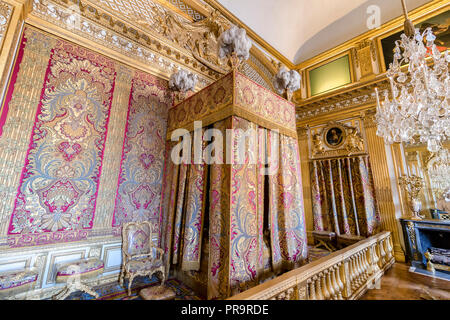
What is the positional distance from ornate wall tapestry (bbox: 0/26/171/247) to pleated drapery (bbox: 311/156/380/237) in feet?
14.5

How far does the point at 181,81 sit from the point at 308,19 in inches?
170

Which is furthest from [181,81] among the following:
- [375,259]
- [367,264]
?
[375,259]

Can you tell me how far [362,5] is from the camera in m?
4.70

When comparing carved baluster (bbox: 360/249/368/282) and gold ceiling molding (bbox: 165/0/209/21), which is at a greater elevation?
gold ceiling molding (bbox: 165/0/209/21)

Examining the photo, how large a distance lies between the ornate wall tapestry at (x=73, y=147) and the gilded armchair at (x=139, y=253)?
0.59ft

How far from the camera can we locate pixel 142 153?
3.13 m

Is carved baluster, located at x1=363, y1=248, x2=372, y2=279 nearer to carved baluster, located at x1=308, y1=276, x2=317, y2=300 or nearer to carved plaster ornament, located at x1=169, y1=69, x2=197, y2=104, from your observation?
carved baluster, located at x1=308, y1=276, x2=317, y2=300

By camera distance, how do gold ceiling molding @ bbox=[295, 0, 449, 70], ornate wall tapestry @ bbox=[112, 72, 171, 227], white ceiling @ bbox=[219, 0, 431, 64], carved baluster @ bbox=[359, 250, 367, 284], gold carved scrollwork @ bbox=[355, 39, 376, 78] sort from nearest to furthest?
carved baluster @ bbox=[359, 250, 367, 284] < ornate wall tapestry @ bbox=[112, 72, 171, 227] < gold ceiling molding @ bbox=[295, 0, 449, 70] < white ceiling @ bbox=[219, 0, 431, 64] < gold carved scrollwork @ bbox=[355, 39, 376, 78]

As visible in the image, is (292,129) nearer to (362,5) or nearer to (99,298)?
(99,298)

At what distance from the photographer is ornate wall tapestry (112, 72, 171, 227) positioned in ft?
9.49

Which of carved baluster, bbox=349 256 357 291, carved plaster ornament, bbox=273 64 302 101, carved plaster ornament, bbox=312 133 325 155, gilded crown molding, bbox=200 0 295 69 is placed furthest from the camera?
carved plaster ornament, bbox=312 133 325 155

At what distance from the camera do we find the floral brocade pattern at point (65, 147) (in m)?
2.22

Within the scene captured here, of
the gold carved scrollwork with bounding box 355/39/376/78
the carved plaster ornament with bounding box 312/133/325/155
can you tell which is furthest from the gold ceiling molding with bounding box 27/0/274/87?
the carved plaster ornament with bounding box 312/133/325/155

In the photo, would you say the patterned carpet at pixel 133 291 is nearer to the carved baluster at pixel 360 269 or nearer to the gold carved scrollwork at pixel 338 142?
the carved baluster at pixel 360 269
